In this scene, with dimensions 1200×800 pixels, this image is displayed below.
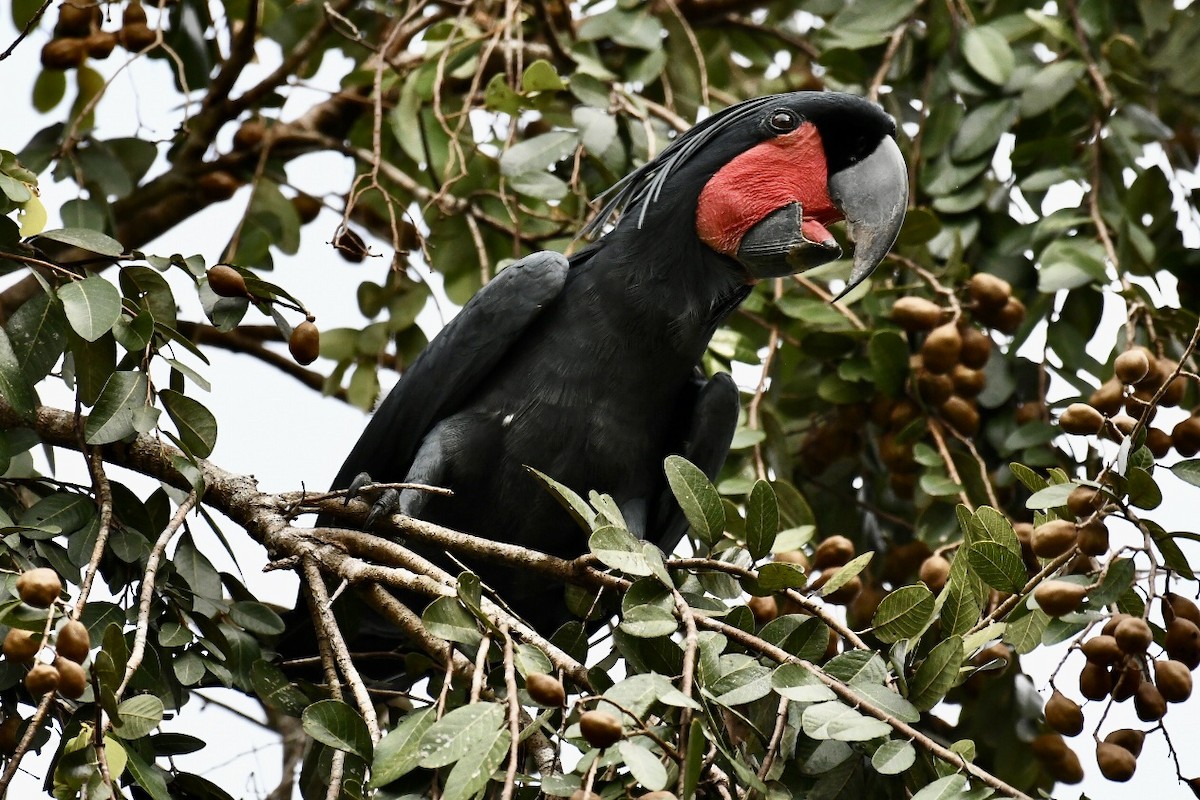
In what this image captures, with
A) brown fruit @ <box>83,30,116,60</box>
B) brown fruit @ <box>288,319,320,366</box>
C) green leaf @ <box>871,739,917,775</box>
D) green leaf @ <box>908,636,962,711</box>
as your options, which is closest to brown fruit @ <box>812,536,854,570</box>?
green leaf @ <box>908,636,962,711</box>

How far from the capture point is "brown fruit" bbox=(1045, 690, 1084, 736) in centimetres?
189

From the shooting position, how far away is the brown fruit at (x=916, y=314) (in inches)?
114

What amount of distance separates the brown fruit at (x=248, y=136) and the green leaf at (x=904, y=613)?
2189mm

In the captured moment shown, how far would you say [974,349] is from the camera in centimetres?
291

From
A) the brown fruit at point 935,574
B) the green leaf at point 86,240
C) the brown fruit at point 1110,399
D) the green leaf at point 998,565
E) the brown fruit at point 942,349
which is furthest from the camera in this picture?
the brown fruit at point 942,349

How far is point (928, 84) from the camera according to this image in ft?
11.2

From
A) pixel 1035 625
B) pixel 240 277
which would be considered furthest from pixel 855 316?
pixel 240 277

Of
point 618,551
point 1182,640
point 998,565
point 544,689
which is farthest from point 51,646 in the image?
point 1182,640

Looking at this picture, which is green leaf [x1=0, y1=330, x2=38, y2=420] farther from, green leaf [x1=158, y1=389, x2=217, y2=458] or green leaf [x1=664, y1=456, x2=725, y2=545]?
green leaf [x1=664, y1=456, x2=725, y2=545]

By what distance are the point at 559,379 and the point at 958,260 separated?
1088mm

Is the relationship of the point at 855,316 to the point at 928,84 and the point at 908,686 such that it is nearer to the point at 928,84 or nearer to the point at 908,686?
the point at 928,84

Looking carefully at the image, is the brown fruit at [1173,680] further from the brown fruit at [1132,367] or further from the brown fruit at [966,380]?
the brown fruit at [966,380]

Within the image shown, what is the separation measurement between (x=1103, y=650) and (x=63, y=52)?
95.9 inches

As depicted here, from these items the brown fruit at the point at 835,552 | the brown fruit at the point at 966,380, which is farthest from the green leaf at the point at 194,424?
the brown fruit at the point at 966,380
